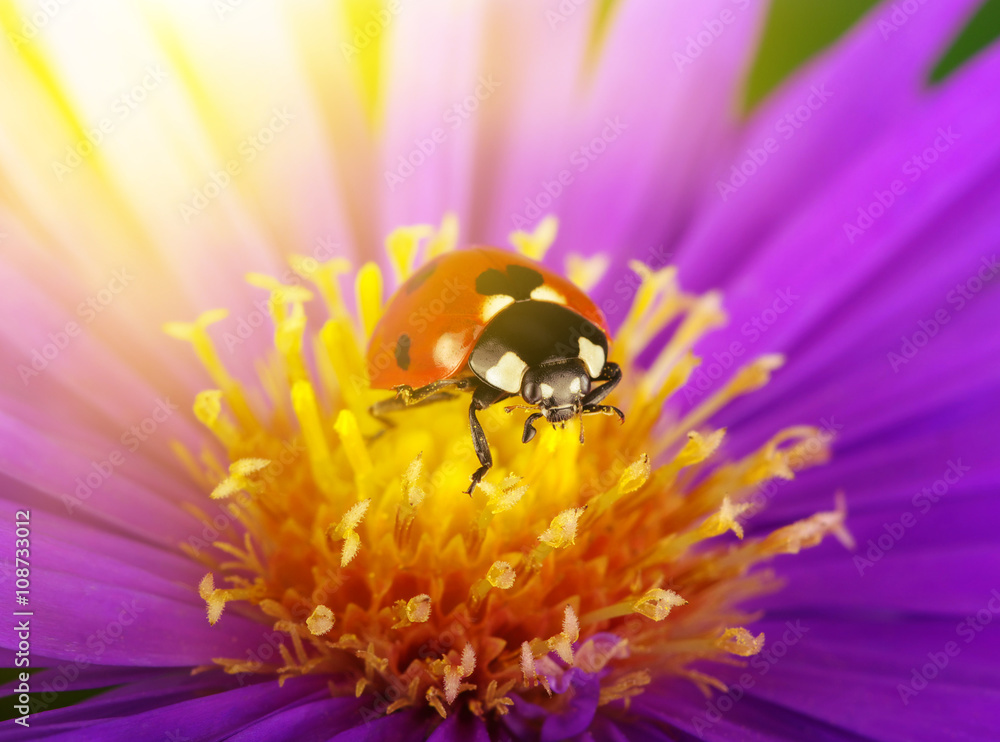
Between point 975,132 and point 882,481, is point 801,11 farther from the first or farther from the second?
point 882,481

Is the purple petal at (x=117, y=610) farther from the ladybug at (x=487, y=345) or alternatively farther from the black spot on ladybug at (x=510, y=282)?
the black spot on ladybug at (x=510, y=282)

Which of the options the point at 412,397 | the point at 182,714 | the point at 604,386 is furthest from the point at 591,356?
the point at 182,714

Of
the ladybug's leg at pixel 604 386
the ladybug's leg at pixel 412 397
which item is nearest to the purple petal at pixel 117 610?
the ladybug's leg at pixel 412 397

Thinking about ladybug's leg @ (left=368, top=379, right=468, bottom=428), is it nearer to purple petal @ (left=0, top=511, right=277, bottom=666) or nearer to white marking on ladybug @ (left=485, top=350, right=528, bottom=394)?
white marking on ladybug @ (left=485, top=350, right=528, bottom=394)

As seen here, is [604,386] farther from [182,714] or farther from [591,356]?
[182,714]

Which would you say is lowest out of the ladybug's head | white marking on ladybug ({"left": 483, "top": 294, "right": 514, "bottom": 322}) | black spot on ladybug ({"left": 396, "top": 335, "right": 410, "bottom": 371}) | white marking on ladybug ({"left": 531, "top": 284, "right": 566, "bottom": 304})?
the ladybug's head

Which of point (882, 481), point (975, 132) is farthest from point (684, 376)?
point (975, 132)

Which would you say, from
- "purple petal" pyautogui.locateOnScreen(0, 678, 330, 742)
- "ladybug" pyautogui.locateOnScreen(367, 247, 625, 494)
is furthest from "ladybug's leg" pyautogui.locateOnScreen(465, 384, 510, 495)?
"purple petal" pyautogui.locateOnScreen(0, 678, 330, 742)
